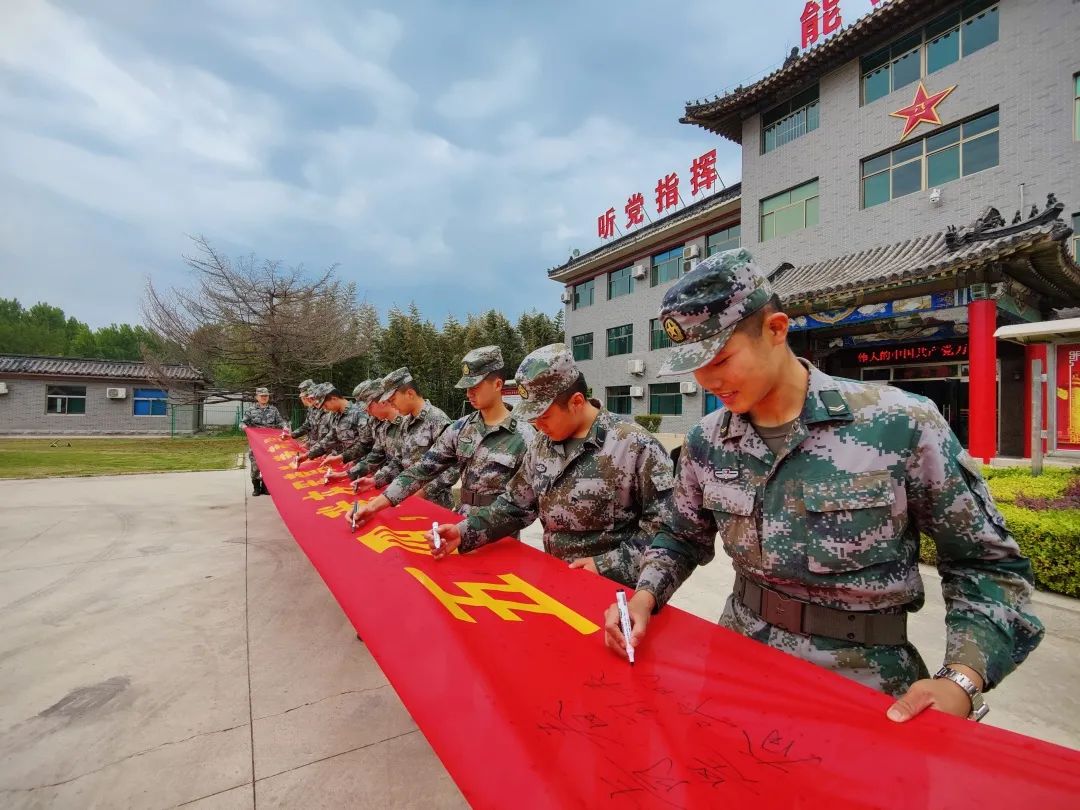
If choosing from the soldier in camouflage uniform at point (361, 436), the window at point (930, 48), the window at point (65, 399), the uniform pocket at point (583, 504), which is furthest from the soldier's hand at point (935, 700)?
the window at point (65, 399)

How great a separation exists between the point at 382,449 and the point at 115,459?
37.8 ft

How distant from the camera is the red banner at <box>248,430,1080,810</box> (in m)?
0.77

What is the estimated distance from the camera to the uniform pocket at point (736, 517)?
4.06 feet

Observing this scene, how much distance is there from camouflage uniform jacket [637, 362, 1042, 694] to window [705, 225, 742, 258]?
14101mm

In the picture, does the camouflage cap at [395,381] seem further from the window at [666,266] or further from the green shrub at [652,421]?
the window at [666,266]

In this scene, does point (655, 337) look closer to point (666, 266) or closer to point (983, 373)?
point (666, 266)

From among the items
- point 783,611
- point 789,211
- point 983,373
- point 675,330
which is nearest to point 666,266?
point 789,211

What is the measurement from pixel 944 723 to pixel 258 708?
2714 millimetres

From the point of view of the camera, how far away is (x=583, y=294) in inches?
819

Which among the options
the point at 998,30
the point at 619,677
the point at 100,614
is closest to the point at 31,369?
the point at 100,614

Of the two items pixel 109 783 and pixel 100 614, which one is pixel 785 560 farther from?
pixel 100 614

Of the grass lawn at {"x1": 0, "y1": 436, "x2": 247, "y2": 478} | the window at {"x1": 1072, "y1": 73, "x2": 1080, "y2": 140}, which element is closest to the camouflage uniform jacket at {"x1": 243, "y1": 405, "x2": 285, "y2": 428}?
the grass lawn at {"x1": 0, "y1": 436, "x2": 247, "y2": 478}

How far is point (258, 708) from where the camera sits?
7.94 ft

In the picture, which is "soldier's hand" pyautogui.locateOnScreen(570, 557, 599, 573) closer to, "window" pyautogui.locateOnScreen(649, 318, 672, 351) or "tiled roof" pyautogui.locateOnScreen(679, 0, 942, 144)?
Answer: "tiled roof" pyautogui.locateOnScreen(679, 0, 942, 144)
